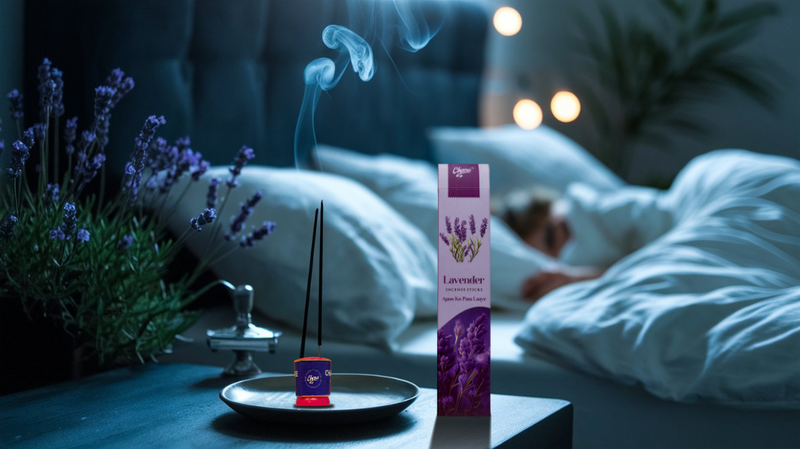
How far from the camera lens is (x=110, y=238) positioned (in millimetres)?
1007

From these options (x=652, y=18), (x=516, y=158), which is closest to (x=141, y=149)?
(x=516, y=158)

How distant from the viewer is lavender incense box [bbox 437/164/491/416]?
85cm

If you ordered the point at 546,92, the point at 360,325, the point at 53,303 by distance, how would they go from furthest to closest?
1. the point at 546,92
2. the point at 360,325
3. the point at 53,303

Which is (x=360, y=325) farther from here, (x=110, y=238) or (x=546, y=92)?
(x=546, y=92)

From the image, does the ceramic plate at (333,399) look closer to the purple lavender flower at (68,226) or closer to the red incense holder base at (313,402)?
the red incense holder base at (313,402)

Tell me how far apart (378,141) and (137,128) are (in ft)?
3.05

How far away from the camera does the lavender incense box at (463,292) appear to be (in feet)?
2.80

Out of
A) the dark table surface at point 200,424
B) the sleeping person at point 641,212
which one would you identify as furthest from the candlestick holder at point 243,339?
the sleeping person at point 641,212

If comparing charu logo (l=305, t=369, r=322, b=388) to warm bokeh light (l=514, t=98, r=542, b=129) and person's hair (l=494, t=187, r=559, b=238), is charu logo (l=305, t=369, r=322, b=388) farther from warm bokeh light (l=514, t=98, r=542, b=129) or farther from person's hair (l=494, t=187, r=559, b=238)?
warm bokeh light (l=514, t=98, r=542, b=129)

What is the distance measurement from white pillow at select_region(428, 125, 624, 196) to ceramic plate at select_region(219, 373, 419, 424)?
1.48 meters

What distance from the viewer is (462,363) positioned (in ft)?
2.81

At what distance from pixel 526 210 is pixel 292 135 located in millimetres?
746

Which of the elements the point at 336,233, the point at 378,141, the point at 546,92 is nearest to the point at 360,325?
the point at 336,233

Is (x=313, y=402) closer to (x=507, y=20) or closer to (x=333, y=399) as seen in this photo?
(x=333, y=399)
